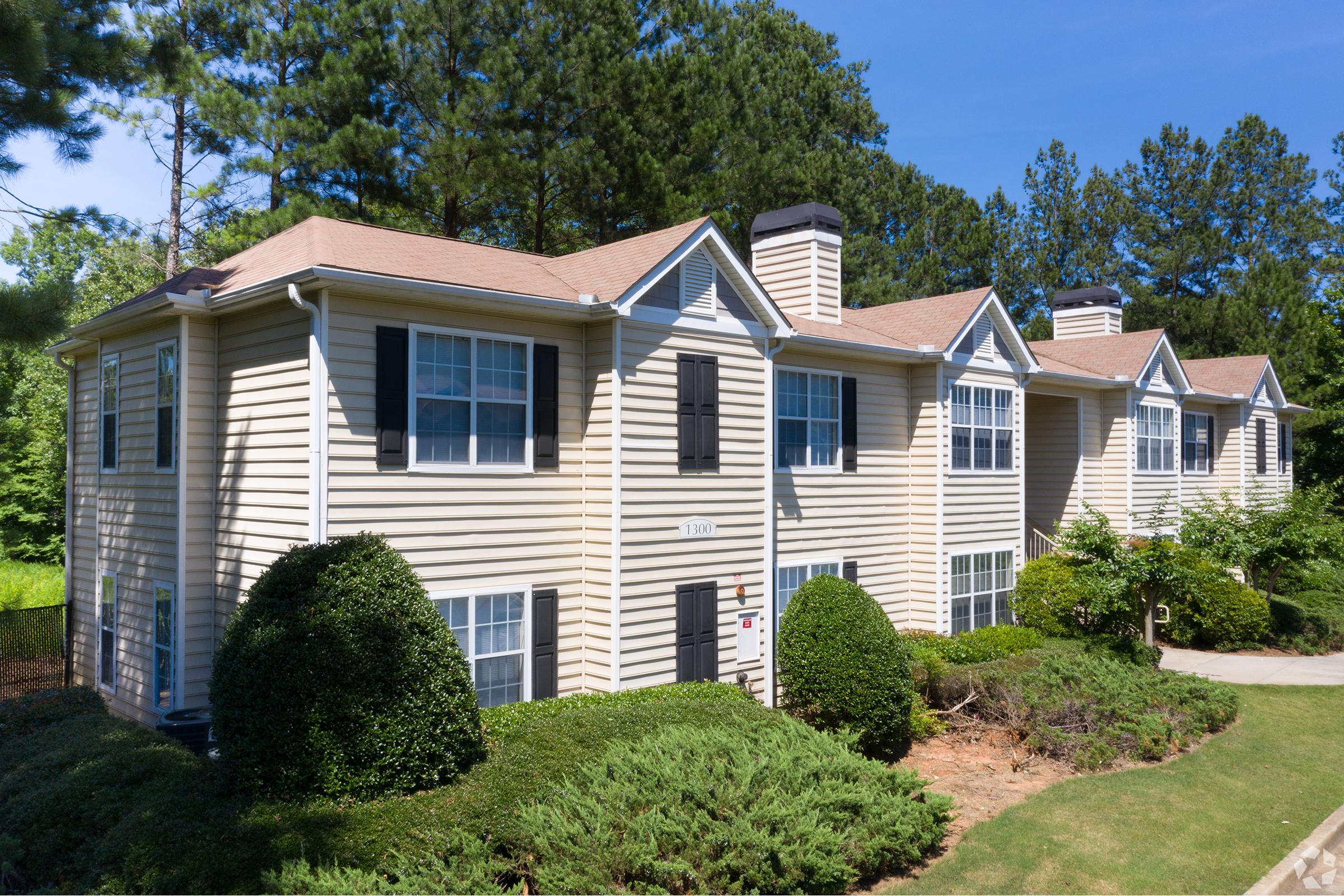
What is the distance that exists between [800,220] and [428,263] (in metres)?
8.57

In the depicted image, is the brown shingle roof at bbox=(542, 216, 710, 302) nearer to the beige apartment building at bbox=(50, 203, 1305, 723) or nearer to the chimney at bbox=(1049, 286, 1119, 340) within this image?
the beige apartment building at bbox=(50, 203, 1305, 723)

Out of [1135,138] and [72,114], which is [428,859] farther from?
[1135,138]

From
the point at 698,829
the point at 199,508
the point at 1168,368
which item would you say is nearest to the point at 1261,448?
the point at 1168,368

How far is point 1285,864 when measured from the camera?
328 inches

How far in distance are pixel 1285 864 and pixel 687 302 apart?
8.81 metres

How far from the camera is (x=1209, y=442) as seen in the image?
2734cm

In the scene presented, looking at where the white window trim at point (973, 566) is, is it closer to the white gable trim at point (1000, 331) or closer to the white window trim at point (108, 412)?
the white gable trim at point (1000, 331)

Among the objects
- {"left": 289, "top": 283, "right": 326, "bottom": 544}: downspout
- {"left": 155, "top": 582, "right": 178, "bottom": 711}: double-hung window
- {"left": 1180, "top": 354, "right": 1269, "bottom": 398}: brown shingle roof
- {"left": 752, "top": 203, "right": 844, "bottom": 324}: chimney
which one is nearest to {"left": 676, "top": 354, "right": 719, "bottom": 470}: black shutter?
{"left": 289, "top": 283, "right": 326, "bottom": 544}: downspout

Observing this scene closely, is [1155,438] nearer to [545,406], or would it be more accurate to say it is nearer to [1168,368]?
[1168,368]

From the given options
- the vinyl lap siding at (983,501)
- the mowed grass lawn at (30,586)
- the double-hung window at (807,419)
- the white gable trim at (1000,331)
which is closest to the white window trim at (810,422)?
the double-hung window at (807,419)

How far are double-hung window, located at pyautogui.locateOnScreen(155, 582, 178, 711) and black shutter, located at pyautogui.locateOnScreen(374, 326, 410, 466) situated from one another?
363 cm

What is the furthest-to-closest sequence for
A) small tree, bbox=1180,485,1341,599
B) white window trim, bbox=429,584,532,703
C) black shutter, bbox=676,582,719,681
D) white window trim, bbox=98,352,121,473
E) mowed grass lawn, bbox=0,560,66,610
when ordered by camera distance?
mowed grass lawn, bbox=0,560,66,610, small tree, bbox=1180,485,1341,599, white window trim, bbox=98,352,121,473, black shutter, bbox=676,582,719,681, white window trim, bbox=429,584,532,703

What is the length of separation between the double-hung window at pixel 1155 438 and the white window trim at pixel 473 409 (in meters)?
17.1

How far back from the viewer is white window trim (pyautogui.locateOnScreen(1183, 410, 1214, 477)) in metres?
25.2
